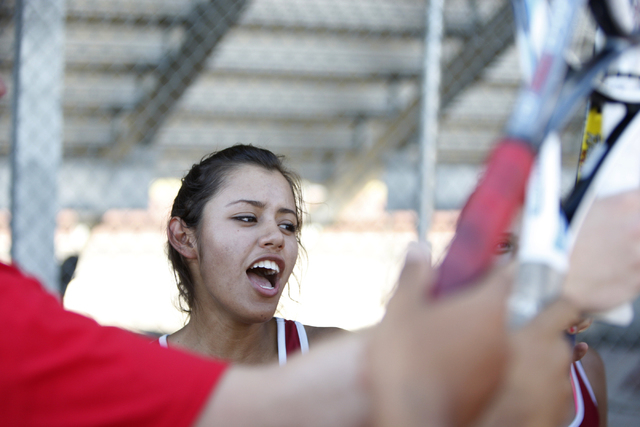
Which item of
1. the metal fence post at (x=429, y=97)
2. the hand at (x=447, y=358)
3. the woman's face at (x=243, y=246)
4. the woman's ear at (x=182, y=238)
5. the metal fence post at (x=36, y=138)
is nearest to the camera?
the hand at (x=447, y=358)

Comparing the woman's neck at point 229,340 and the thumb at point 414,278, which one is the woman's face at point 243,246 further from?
the thumb at point 414,278

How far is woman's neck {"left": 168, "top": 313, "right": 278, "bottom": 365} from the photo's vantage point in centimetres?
173

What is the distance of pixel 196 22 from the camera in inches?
172

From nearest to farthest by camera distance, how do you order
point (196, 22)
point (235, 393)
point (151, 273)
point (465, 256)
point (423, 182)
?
1. point (465, 256)
2. point (235, 393)
3. point (423, 182)
4. point (196, 22)
5. point (151, 273)

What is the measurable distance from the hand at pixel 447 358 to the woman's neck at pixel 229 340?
49.4 inches

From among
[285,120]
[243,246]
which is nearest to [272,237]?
[243,246]

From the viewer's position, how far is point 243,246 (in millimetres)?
1676

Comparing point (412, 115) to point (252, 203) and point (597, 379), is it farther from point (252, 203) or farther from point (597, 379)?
point (252, 203)

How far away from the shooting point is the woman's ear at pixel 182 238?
5.86 feet

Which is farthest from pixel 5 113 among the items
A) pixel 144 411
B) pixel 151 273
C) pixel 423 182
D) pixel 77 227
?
pixel 144 411

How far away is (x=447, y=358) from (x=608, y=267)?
20 centimetres

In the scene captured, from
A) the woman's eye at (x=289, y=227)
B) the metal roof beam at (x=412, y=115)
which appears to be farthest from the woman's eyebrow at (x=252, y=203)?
the metal roof beam at (x=412, y=115)

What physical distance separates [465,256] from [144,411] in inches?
14.4

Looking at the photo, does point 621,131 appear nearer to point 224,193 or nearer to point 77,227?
point 224,193
